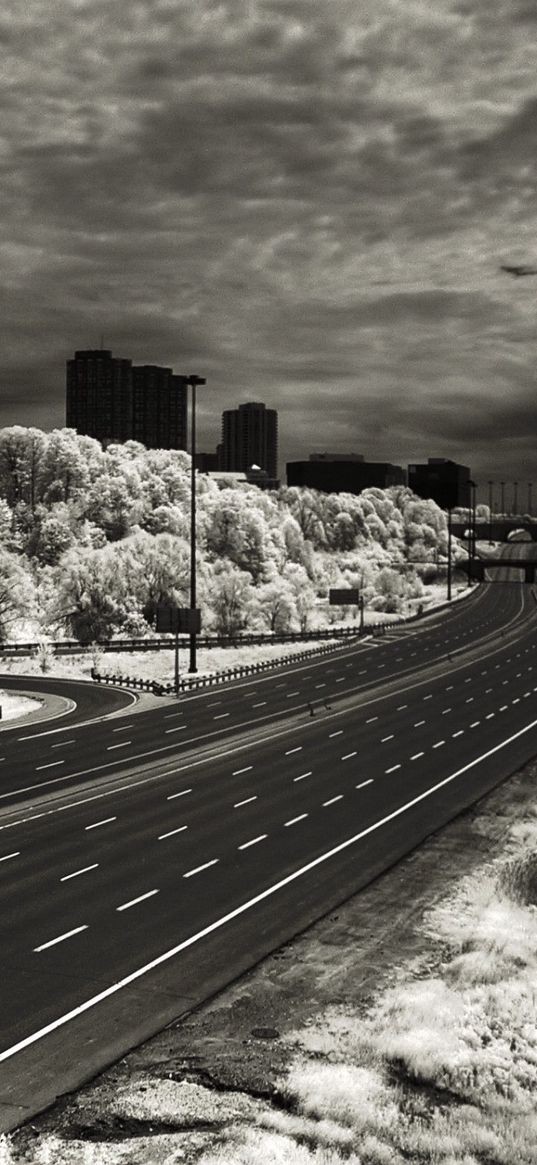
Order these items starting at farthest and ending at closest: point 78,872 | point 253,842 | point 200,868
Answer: point 253,842 < point 200,868 < point 78,872

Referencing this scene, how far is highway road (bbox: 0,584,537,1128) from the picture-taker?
20359 millimetres

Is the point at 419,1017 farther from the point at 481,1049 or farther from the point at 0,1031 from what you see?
the point at 0,1031

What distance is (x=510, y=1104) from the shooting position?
16.5 meters

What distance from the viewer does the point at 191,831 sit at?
32.8 metres

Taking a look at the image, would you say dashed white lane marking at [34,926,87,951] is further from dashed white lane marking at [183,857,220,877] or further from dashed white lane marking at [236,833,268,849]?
dashed white lane marking at [236,833,268,849]

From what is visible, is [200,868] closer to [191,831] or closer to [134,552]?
[191,831]

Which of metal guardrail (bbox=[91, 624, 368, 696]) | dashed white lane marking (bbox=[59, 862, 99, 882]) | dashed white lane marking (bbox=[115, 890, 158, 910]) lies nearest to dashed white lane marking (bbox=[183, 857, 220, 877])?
dashed white lane marking (bbox=[115, 890, 158, 910])

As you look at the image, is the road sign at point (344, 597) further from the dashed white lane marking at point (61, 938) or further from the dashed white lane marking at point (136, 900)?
the dashed white lane marking at point (61, 938)

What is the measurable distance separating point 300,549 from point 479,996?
15157 cm

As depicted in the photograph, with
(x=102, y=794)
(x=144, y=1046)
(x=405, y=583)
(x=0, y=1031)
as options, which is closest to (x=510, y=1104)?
(x=144, y=1046)

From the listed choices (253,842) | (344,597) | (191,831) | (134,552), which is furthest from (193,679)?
(134,552)

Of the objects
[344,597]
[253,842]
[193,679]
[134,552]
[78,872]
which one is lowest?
[253,842]

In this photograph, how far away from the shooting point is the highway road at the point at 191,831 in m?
20.4

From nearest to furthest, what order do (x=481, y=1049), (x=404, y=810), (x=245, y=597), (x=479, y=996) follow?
1. (x=481, y=1049)
2. (x=479, y=996)
3. (x=404, y=810)
4. (x=245, y=597)
